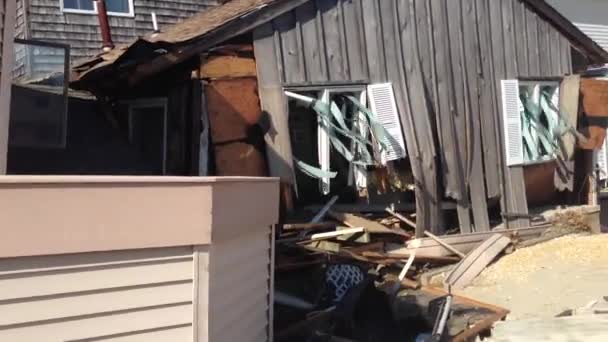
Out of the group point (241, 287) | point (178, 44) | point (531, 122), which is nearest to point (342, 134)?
point (178, 44)

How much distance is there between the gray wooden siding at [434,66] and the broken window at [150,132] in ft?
4.97

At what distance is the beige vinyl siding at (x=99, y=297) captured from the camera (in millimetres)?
3212

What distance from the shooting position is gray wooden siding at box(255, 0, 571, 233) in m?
9.25

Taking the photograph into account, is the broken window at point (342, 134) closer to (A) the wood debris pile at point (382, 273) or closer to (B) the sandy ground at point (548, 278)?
(A) the wood debris pile at point (382, 273)

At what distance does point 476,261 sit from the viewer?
9.36 metres

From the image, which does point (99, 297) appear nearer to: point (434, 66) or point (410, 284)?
point (410, 284)

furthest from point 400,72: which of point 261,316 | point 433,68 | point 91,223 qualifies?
point 91,223

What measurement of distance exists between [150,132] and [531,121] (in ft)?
17.6

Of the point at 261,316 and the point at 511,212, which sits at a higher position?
the point at 511,212

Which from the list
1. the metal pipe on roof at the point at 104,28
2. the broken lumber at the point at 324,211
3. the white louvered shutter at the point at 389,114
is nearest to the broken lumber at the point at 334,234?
the broken lumber at the point at 324,211

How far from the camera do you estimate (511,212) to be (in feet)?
35.4

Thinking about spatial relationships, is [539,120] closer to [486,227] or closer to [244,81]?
[486,227]

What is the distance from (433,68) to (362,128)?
146 centimetres

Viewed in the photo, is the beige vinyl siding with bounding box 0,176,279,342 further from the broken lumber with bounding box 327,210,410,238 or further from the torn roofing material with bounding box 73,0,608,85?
the broken lumber with bounding box 327,210,410,238
